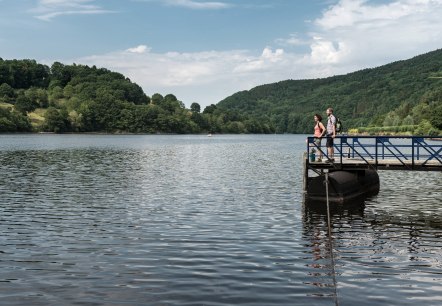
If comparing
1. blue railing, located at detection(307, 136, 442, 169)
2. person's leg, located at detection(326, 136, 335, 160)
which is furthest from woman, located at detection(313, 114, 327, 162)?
person's leg, located at detection(326, 136, 335, 160)

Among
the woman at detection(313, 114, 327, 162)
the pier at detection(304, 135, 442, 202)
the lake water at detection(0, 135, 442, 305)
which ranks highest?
the woman at detection(313, 114, 327, 162)

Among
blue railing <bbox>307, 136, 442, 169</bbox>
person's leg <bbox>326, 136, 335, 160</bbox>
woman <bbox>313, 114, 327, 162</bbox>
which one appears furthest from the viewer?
person's leg <bbox>326, 136, 335, 160</bbox>

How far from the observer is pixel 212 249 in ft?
54.3

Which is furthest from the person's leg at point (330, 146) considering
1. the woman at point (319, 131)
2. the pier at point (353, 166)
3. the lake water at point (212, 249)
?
the lake water at point (212, 249)

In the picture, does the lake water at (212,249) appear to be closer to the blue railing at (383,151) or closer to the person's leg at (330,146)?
the blue railing at (383,151)

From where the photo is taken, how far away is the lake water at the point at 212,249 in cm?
1215

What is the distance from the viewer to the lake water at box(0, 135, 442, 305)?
39.9 feet

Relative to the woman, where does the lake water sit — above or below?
below

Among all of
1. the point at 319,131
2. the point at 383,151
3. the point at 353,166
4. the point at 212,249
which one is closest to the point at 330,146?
the point at 319,131

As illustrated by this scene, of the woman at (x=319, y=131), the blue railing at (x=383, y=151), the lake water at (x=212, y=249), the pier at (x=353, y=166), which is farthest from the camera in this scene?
the woman at (x=319, y=131)

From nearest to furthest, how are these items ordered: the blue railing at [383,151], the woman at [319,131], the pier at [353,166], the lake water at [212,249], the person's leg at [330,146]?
the lake water at [212,249]
the blue railing at [383,151]
the pier at [353,166]
the woman at [319,131]
the person's leg at [330,146]

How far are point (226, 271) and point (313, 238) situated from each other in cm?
558

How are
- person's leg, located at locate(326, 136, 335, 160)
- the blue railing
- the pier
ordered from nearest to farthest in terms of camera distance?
the blue railing
the pier
person's leg, located at locate(326, 136, 335, 160)

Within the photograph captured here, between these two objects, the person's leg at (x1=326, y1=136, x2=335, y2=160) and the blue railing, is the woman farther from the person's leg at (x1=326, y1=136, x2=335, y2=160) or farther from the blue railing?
the person's leg at (x1=326, y1=136, x2=335, y2=160)
